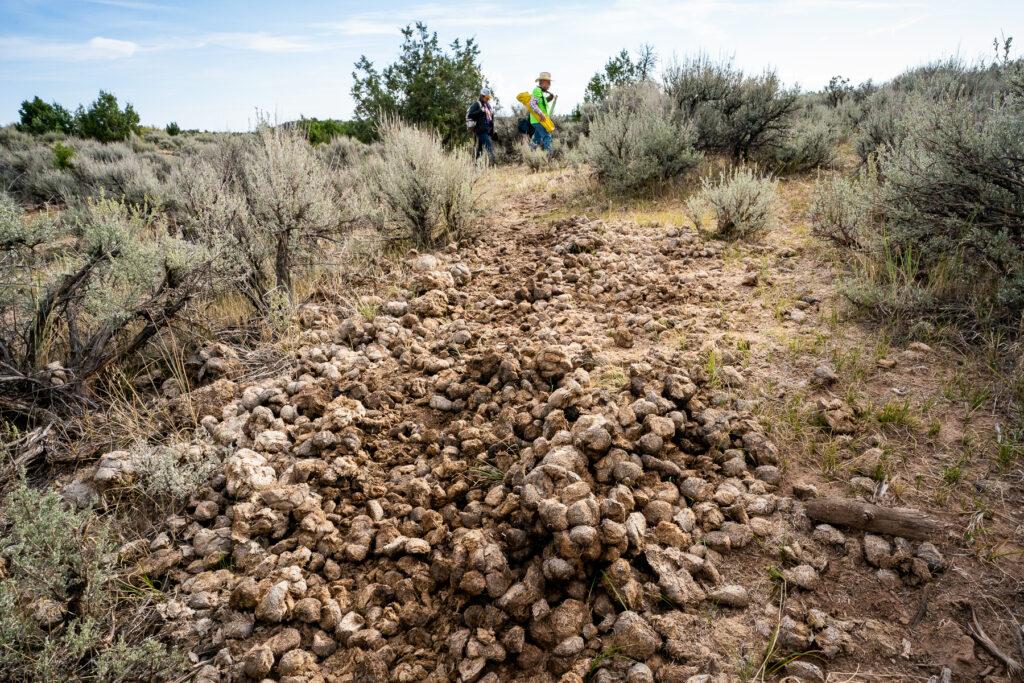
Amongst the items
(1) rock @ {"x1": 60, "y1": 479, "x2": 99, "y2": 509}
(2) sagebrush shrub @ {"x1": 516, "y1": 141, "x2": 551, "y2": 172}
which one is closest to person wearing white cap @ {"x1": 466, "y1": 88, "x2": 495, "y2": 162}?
(2) sagebrush shrub @ {"x1": 516, "y1": 141, "x2": 551, "y2": 172}

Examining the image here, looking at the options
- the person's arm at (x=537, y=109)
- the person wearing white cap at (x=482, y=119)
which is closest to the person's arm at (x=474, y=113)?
the person wearing white cap at (x=482, y=119)

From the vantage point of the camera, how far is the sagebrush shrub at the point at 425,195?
5391 mm

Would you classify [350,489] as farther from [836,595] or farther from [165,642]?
[836,595]

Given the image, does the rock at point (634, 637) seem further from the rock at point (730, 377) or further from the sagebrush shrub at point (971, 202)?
the sagebrush shrub at point (971, 202)

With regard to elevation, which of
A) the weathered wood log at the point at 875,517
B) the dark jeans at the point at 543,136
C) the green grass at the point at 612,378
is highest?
the dark jeans at the point at 543,136

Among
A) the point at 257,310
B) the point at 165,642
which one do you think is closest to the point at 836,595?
the point at 165,642

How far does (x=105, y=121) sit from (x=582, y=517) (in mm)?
23631

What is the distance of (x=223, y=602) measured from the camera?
1873mm

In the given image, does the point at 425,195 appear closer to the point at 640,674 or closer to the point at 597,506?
the point at 597,506

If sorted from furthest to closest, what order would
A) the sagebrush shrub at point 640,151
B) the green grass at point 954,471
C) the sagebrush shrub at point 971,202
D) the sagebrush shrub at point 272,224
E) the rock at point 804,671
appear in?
the sagebrush shrub at point 640,151 < the sagebrush shrub at point 272,224 < the sagebrush shrub at point 971,202 < the green grass at point 954,471 < the rock at point 804,671

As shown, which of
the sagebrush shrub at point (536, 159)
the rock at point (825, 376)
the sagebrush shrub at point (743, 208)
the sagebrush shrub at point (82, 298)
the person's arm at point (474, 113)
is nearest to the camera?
the rock at point (825, 376)

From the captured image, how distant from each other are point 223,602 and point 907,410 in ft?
9.39

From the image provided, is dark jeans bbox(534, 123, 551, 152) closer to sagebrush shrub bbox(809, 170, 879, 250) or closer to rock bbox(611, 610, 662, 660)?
sagebrush shrub bbox(809, 170, 879, 250)

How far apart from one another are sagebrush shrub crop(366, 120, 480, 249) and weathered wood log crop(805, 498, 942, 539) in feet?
14.4
